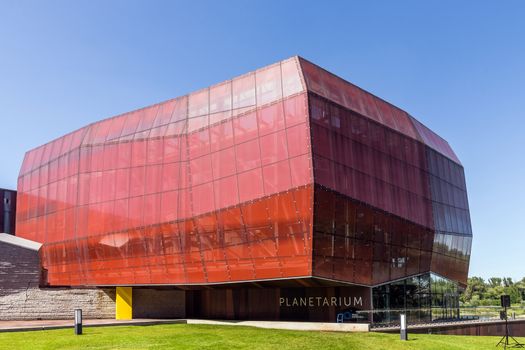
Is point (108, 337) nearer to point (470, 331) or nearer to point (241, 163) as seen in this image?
point (241, 163)

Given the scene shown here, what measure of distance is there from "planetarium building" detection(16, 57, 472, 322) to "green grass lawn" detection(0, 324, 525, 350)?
19.4 feet

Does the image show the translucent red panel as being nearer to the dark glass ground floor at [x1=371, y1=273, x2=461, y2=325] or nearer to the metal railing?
the metal railing

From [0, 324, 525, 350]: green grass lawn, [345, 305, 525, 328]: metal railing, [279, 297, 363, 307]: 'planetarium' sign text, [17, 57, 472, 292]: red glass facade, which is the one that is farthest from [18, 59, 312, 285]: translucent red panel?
[0, 324, 525, 350]: green grass lawn

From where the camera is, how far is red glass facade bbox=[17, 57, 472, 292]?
29.9m

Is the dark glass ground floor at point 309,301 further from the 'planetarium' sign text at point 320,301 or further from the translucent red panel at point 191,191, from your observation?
the translucent red panel at point 191,191

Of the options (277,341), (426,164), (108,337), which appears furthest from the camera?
(426,164)

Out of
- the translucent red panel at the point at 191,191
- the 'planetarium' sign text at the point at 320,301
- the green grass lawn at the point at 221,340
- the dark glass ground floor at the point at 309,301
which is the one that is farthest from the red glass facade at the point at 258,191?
the green grass lawn at the point at 221,340

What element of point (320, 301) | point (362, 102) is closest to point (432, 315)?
point (320, 301)

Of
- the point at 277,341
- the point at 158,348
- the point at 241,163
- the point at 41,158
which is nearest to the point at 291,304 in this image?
the point at 241,163

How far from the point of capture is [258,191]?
3073cm

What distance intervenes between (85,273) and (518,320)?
110 ft

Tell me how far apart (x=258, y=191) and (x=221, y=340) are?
10187 mm

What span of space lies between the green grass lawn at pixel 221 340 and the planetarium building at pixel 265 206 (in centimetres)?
591

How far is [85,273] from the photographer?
135 ft
